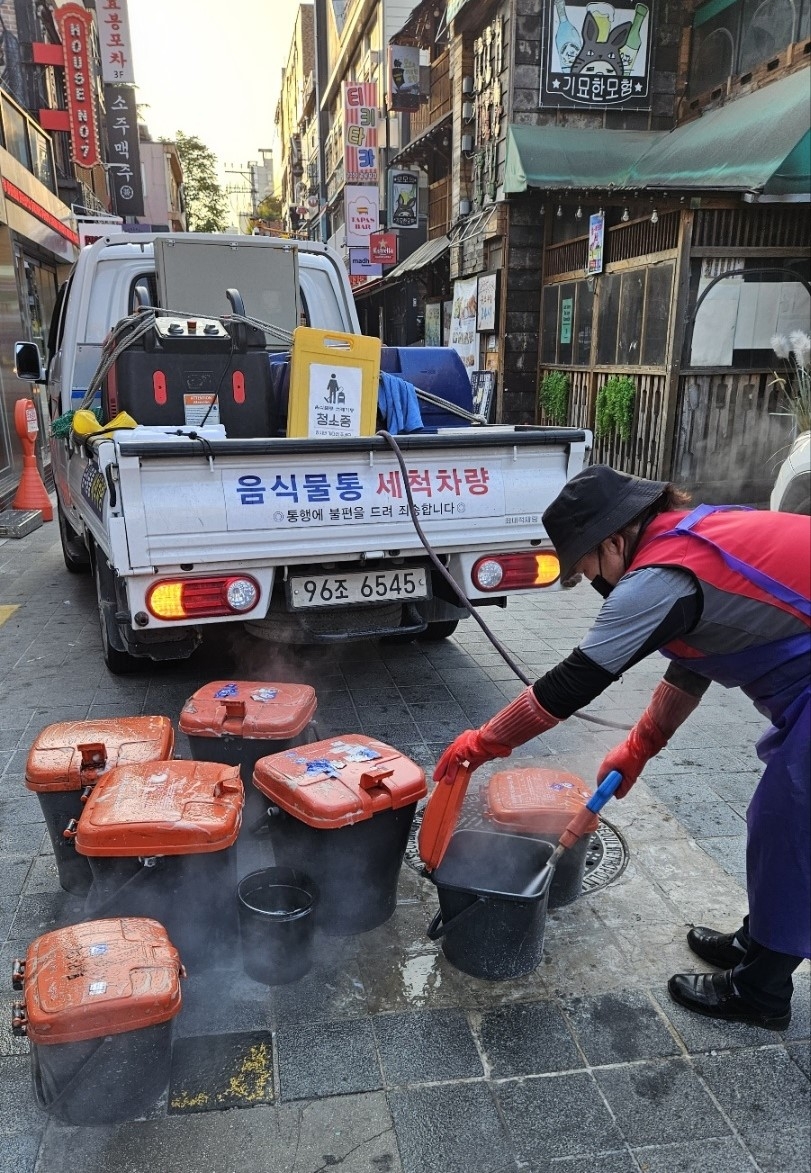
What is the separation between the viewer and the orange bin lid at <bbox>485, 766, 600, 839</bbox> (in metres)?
2.71

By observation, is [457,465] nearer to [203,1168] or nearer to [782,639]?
[782,639]

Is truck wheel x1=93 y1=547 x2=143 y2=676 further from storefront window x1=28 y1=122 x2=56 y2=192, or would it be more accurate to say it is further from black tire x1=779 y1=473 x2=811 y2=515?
storefront window x1=28 y1=122 x2=56 y2=192

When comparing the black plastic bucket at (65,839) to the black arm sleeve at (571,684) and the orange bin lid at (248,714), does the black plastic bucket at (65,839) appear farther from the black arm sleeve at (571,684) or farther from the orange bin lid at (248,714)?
the black arm sleeve at (571,684)

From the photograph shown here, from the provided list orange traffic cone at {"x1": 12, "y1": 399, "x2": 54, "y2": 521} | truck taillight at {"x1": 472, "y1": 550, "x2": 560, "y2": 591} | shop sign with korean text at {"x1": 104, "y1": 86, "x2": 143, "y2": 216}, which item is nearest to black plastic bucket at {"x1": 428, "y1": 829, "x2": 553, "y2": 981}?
truck taillight at {"x1": 472, "y1": 550, "x2": 560, "y2": 591}

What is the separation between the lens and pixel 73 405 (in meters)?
5.54

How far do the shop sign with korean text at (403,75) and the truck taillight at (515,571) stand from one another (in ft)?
63.0

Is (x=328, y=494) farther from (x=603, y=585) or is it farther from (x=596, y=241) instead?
(x=596, y=241)

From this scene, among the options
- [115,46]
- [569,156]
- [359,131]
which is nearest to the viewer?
[569,156]

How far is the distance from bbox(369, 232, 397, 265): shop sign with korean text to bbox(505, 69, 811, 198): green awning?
360 inches

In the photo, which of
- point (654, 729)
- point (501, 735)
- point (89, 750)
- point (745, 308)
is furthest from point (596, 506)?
point (745, 308)

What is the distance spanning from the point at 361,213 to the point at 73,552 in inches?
665

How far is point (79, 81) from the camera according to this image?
16281mm

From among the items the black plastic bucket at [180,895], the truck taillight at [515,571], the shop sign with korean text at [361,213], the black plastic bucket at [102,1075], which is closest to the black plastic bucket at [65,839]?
the black plastic bucket at [180,895]

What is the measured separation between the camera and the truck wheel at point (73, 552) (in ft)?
22.7
